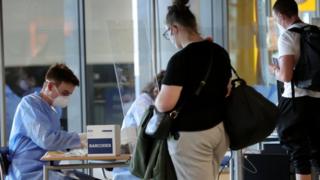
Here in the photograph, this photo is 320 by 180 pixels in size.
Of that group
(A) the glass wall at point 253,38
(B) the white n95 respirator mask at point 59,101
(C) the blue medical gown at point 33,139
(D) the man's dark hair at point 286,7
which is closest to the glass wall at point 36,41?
(A) the glass wall at point 253,38

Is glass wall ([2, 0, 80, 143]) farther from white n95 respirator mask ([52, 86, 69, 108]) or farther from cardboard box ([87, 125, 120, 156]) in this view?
cardboard box ([87, 125, 120, 156])

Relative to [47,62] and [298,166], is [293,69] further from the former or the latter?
[47,62]

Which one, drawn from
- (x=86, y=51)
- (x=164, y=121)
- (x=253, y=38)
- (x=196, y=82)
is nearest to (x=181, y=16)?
(x=196, y=82)

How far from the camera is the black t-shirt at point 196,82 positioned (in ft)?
7.76

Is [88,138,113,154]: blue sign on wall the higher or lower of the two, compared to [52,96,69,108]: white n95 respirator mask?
lower

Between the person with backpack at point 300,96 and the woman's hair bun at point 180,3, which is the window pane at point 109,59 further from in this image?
the woman's hair bun at point 180,3

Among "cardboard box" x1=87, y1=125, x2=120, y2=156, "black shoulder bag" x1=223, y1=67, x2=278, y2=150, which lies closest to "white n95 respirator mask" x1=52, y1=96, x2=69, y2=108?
"cardboard box" x1=87, y1=125, x2=120, y2=156

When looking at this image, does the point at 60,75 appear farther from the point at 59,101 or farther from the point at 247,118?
the point at 247,118

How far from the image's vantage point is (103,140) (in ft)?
10.2

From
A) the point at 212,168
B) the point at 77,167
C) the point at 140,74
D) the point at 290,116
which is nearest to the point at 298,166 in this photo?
the point at 290,116

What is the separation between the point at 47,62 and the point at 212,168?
3681 millimetres

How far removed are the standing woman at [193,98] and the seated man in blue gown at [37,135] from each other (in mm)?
1009

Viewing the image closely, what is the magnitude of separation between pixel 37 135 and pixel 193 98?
46.1 inches

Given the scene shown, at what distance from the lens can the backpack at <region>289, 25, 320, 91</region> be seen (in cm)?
320
